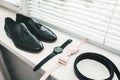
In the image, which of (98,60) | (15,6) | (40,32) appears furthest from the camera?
(15,6)

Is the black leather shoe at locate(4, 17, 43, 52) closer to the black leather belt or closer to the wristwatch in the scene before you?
the wristwatch

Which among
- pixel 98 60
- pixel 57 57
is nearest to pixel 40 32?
pixel 57 57

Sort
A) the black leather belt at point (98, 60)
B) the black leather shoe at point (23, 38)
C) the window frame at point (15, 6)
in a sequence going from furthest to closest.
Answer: the window frame at point (15, 6), the black leather shoe at point (23, 38), the black leather belt at point (98, 60)

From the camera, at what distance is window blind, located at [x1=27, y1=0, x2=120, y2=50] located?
74 cm

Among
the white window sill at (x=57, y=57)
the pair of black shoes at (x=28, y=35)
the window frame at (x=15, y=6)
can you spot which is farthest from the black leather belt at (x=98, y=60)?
the window frame at (x=15, y=6)

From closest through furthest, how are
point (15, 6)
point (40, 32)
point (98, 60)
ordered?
1. point (98, 60)
2. point (40, 32)
3. point (15, 6)

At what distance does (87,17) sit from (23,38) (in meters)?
0.34

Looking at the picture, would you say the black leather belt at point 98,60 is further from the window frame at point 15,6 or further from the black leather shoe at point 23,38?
the window frame at point 15,6

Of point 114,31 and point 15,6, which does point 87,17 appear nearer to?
point 114,31

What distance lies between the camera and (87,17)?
819 millimetres

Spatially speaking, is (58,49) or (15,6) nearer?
(58,49)

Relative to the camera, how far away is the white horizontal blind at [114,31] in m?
0.71

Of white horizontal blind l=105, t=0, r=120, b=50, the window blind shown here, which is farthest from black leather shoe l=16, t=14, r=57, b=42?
white horizontal blind l=105, t=0, r=120, b=50

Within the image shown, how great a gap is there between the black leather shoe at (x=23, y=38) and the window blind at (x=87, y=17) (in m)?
0.19
